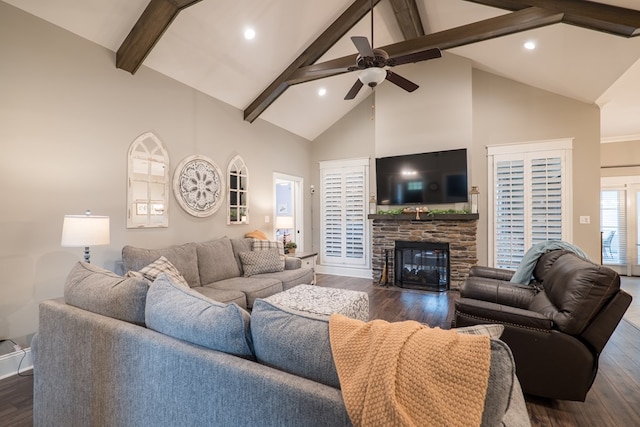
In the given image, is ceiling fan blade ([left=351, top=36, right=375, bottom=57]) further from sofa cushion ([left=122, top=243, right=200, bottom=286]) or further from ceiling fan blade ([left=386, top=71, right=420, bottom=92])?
sofa cushion ([left=122, top=243, right=200, bottom=286])

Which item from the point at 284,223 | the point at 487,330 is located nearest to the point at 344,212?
the point at 284,223

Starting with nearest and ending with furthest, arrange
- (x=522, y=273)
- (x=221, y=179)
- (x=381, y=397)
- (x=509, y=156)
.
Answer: (x=381, y=397) < (x=522, y=273) < (x=221, y=179) < (x=509, y=156)

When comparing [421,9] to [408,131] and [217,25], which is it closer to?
[408,131]

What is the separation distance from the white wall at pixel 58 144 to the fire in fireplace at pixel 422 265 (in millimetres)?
3752

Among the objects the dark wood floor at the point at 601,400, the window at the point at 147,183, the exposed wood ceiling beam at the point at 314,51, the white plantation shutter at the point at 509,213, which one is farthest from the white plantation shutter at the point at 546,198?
the window at the point at 147,183

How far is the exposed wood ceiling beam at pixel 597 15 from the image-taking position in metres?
2.89

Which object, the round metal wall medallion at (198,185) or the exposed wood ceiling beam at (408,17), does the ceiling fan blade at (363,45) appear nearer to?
the exposed wood ceiling beam at (408,17)

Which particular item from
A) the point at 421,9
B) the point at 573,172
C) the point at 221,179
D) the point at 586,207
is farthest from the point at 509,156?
the point at 221,179

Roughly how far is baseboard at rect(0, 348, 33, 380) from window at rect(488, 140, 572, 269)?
609 centimetres

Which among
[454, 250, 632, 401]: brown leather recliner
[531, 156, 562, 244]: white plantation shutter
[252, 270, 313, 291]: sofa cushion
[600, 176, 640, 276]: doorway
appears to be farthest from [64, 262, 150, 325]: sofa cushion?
[600, 176, 640, 276]: doorway

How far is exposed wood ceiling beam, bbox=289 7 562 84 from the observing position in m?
3.21

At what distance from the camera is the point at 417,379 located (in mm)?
745

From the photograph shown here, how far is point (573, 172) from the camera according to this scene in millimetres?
4668

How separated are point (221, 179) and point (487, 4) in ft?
13.7
